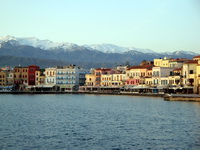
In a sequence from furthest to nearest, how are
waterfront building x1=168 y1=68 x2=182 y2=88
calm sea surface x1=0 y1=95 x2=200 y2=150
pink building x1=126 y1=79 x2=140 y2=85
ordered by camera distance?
pink building x1=126 y1=79 x2=140 y2=85 < waterfront building x1=168 y1=68 x2=182 y2=88 < calm sea surface x1=0 y1=95 x2=200 y2=150

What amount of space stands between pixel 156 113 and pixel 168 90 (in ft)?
145

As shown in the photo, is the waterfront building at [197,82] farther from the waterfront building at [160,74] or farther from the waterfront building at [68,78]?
the waterfront building at [68,78]

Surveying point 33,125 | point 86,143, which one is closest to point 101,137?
point 86,143

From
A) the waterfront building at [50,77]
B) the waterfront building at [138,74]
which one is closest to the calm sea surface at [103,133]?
the waterfront building at [138,74]

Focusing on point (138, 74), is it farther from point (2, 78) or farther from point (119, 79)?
point (2, 78)

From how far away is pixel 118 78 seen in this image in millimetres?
130875

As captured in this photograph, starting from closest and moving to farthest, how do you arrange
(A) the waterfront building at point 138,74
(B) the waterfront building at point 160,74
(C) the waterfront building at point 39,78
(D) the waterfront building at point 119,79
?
(B) the waterfront building at point 160,74 → (A) the waterfront building at point 138,74 → (D) the waterfront building at point 119,79 → (C) the waterfront building at point 39,78

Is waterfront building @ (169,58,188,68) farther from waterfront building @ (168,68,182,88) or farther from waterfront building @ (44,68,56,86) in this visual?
waterfront building @ (44,68,56,86)

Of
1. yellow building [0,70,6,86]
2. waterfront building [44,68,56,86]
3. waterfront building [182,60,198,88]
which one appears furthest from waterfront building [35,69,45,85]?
waterfront building [182,60,198,88]

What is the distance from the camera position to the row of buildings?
3853 inches

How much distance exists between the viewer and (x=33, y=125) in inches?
1797

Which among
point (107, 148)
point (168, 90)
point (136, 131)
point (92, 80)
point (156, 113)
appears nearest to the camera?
point (107, 148)

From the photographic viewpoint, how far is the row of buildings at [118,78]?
97.9 meters

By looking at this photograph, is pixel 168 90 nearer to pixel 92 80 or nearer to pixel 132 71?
pixel 132 71
